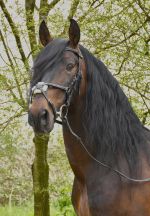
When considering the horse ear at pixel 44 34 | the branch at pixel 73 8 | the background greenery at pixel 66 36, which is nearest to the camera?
the horse ear at pixel 44 34

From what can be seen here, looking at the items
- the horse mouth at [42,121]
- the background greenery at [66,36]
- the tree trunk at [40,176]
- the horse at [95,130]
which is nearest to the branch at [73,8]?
the background greenery at [66,36]

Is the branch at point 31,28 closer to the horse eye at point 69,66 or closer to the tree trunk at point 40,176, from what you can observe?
the tree trunk at point 40,176

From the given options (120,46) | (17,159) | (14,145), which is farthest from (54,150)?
(120,46)

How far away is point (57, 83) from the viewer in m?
3.36

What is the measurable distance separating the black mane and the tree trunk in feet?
14.0

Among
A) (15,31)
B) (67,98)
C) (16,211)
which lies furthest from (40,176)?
(67,98)

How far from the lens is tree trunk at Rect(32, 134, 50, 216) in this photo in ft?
26.0

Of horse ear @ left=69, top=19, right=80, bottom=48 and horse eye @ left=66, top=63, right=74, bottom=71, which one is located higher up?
horse ear @ left=69, top=19, right=80, bottom=48

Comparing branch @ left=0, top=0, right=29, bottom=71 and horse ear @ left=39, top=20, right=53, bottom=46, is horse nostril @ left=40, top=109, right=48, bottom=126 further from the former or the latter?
branch @ left=0, top=0, right=29, bottom=71

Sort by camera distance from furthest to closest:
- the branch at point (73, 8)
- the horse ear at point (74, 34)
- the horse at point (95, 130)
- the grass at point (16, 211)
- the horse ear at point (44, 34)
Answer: the grass at point (16, 211) < the branch at point (73, 8) < the horse ear at point (44, 34) < the horse ear at point (74, 34) < the horse at point (95, 130)

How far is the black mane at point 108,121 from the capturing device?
3.55m

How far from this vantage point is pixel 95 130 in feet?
11.7

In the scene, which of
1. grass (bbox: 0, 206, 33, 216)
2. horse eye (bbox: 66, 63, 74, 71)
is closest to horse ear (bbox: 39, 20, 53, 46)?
horse eye (bbox: 66, 63, 74, 71)

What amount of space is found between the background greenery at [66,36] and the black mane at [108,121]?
3.23 m
